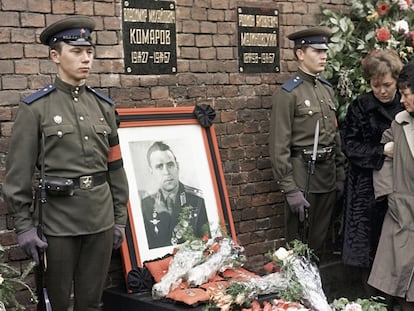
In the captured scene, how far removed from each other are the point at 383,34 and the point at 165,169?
2025 millimetres

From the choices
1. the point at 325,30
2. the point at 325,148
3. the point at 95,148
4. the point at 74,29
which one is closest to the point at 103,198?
the point at 95,148

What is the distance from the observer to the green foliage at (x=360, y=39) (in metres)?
5.54

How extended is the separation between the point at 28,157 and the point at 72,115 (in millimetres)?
323

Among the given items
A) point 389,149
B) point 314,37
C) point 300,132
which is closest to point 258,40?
point 314,37

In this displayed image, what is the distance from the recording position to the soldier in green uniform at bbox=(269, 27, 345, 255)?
476 centimetres

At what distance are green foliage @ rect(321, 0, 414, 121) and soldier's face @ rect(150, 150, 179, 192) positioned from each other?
150cm

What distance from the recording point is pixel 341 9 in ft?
19.5

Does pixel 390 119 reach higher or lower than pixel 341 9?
lower

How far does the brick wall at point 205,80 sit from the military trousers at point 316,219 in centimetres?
42

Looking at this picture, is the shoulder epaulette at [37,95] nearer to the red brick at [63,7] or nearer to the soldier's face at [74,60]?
the soldier's face at [74,60]

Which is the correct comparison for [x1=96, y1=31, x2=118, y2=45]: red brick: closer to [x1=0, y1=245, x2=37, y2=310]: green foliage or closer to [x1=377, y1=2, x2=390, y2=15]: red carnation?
[x1=0, y1=245, x2=37, y2=310]: green foliage

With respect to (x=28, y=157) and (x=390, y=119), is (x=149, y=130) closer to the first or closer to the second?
(x=28, y=157)

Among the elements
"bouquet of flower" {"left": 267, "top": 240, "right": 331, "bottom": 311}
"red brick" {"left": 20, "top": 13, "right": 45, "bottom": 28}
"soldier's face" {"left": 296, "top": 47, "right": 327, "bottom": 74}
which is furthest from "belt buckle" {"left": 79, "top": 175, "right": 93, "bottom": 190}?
"soldier's face" {"left": 296, "top": 47, "right": 327, "bottom": 74}

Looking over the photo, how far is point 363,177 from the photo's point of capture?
15.7 feet
